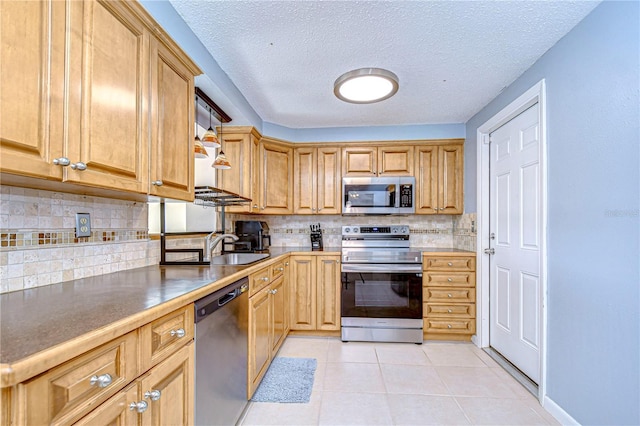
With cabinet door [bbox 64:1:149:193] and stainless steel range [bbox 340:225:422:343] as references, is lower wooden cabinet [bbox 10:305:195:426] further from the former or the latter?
stainless steel range [bbox 340:225:422:343]

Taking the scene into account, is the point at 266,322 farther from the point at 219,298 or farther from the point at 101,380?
the point at 101,380

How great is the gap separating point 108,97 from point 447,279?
299 cm

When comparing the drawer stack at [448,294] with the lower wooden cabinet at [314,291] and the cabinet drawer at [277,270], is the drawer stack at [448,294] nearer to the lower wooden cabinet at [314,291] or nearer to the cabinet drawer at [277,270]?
the lower wooden cabinet at [314,291]

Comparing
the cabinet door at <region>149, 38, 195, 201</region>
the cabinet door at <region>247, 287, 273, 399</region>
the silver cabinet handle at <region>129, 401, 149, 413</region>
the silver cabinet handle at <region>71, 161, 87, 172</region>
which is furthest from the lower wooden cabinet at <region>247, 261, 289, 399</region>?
the silver cabinet handle at <region>71, 161, 87, 172</region>

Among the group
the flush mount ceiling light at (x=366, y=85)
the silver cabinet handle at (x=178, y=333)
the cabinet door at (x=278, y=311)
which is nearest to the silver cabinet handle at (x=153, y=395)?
the silver cabinet handle at (x=178, y=333)

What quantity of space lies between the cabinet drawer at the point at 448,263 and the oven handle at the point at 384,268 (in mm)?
106

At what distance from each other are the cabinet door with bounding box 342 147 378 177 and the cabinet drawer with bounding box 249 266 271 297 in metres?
1.60

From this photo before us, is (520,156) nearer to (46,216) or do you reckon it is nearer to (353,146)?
(353,146)

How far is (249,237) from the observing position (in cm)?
310

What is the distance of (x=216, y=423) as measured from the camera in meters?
1.41

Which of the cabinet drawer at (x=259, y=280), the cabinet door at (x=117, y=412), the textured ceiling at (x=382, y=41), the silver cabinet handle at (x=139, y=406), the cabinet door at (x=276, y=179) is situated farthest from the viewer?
the cabinet door at (x=276, y=179)

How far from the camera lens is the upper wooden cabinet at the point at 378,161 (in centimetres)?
337

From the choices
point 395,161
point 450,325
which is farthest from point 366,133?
point 450,325

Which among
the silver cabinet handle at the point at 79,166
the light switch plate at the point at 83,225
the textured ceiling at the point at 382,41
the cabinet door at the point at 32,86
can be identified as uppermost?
the textured ceiling at the point at 382,41
